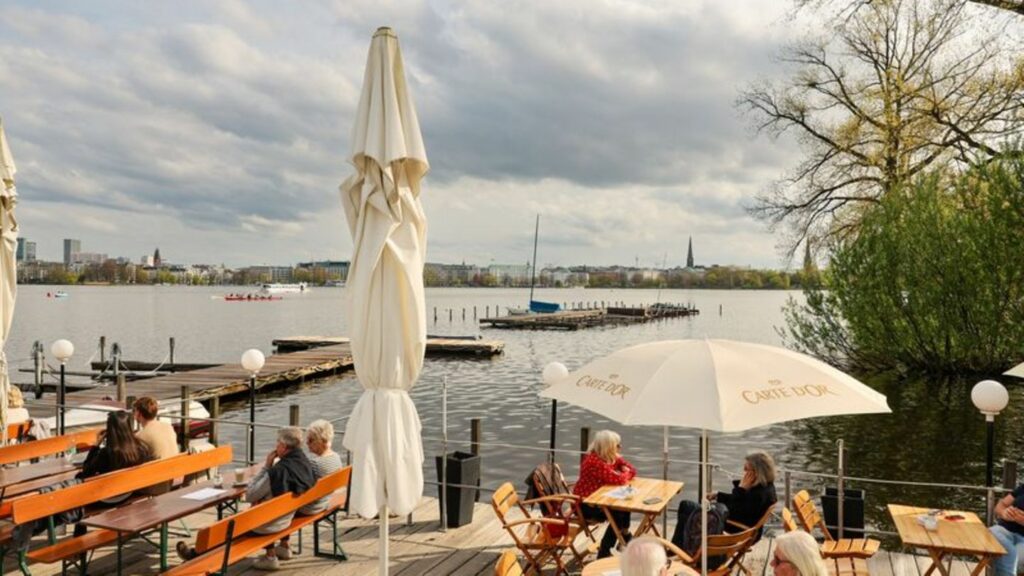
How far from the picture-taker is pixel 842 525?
9102 mm

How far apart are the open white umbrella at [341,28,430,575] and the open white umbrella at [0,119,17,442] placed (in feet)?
16.5

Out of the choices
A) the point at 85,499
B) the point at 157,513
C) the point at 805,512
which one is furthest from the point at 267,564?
the point at 805,512

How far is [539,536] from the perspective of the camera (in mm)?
7602

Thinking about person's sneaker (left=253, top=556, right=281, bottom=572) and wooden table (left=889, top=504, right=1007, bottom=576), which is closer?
wooden table (left=889, top=504, right=1007, bottom=576)

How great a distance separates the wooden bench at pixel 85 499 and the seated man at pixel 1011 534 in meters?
8.05

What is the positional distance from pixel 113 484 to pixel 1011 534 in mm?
8755

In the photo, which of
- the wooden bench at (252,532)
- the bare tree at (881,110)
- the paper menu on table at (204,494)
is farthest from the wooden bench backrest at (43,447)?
the bare tree at (881,110)

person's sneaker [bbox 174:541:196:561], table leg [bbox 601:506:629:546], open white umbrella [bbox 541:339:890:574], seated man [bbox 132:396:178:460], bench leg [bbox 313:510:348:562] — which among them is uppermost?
open white umbrella [bbox 541:339:890:574]

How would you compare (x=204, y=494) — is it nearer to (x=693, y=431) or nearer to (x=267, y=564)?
(x=267, y=564)

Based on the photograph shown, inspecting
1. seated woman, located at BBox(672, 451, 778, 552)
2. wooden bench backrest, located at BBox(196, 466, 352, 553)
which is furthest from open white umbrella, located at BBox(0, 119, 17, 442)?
seated woman, located at BBox(672, 451, 778, 552)

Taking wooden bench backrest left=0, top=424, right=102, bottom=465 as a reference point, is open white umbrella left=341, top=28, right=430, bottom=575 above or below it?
above

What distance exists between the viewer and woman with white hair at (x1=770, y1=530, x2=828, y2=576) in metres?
4.59

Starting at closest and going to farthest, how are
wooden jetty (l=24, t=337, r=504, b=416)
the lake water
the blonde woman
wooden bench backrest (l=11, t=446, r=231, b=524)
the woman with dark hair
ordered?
wooden bench backrest (l=11, t=446, r=231, b=524), the woman with dark hair, the blonde woman, the lake water, wooden jetty (l=24, t=337, r=504, b=416)

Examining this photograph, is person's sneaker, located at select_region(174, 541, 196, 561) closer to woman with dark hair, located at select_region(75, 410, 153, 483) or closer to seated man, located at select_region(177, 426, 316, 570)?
seated man, located at select_region(177, 426, 316, 570)
